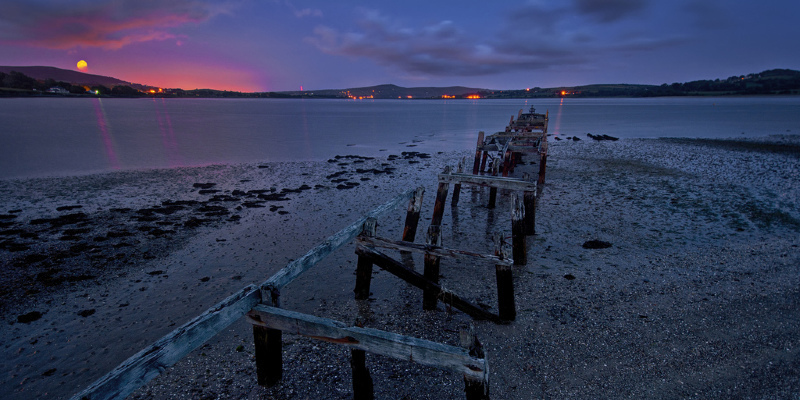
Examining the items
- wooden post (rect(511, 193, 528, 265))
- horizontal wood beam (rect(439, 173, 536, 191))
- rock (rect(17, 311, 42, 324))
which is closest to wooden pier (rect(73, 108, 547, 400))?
wooden post (rect(511, 193, 528, 265))

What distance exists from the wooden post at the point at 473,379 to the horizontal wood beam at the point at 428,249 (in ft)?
8.19

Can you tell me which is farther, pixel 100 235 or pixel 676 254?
pixel 100 235

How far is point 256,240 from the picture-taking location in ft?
34.3

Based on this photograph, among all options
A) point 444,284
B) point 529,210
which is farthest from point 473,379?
point 529,210

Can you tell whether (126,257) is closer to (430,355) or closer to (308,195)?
(308,195)

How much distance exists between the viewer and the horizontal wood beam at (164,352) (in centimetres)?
286

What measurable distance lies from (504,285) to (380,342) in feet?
10.4

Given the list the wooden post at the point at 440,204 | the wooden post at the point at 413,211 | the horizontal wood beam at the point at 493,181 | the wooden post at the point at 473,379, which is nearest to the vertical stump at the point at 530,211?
the horizontal wood beam at the point at 493,181

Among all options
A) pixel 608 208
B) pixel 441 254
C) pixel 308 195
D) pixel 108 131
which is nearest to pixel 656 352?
pixel 441 254

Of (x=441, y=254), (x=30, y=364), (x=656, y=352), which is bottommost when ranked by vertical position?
(x=30, y=364)

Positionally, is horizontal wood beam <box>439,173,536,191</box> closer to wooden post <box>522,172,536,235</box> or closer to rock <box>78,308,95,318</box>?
wooden post <box>522,172,536,235</box>

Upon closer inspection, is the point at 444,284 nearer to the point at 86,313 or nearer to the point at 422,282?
the point at 422,282

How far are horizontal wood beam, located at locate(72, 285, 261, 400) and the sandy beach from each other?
1.76 m

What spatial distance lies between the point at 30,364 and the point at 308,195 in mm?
10399
